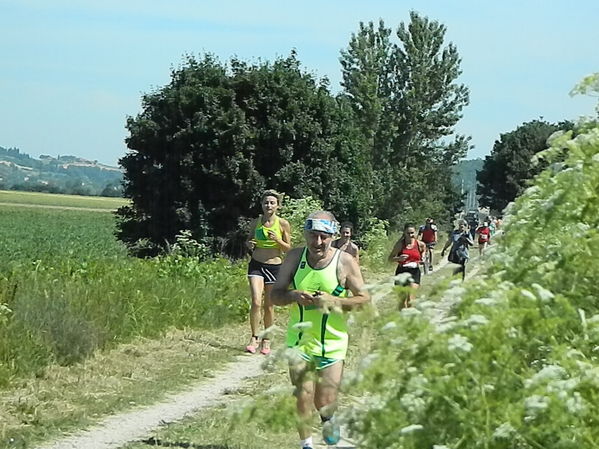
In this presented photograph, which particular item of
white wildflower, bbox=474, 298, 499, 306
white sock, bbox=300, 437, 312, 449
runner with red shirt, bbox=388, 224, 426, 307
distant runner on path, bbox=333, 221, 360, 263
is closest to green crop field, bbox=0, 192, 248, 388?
distant runner on path, bbox=333, 221, 360, 263

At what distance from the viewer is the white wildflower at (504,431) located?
2.72m

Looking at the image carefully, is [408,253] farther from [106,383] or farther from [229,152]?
[229,152]

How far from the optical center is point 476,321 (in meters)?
2.78

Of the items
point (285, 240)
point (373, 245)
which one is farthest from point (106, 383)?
point (373, 245)

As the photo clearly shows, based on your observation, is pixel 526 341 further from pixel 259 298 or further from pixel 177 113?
pixel 177 113

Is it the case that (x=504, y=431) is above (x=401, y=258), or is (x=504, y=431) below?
above

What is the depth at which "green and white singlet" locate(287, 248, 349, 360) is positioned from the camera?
6902 mm

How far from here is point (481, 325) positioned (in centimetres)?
279

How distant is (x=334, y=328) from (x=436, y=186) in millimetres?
45021

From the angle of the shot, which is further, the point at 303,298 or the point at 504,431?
the point at 303,298

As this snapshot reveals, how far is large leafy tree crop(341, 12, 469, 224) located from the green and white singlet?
33.3 m

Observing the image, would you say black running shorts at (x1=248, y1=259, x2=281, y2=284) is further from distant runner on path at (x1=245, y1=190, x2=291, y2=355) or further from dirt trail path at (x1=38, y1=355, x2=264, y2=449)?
dirt trail path at (x1=38, y1=355, x2=264, y2=449)

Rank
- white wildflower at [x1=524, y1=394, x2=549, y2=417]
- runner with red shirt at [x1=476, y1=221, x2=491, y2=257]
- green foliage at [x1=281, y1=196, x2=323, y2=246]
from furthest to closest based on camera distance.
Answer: green foliage at [x1=281, y1=196, x2=323, y2=246] < runner with red shirt at [x1=476, y1=221, x2=491, y2=257] < white wildflower at [x1=524, y1=394, x2=549, y2=417]

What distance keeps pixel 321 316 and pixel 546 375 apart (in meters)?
4.26
